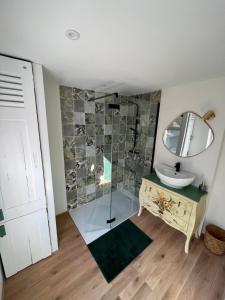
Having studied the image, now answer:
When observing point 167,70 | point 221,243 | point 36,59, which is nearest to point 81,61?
point 36,59

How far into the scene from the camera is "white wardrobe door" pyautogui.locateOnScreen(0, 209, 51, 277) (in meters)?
1.30

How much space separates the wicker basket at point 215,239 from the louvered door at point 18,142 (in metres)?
2.18

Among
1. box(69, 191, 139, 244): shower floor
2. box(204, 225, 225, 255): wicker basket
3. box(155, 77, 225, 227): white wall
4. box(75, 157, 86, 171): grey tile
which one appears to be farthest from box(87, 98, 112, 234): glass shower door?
box(204, 225, 225, 255): wicker basket

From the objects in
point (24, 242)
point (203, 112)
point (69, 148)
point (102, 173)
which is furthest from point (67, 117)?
point (203, 112)

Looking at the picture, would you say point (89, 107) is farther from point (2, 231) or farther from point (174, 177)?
point (2, 231)

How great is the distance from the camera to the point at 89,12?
653 millimetres

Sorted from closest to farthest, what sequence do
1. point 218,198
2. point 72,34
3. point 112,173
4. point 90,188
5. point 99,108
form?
point 72,34
point 218,198
point 99,108
point 90,188
point 112,173

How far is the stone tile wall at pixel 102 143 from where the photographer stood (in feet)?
6.98

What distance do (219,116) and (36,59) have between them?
206 cm

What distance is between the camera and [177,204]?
67.4 inches

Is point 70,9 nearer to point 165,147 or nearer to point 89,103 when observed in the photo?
point 89,103

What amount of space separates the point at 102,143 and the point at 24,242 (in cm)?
173

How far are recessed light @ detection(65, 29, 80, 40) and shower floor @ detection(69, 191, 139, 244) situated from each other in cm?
220

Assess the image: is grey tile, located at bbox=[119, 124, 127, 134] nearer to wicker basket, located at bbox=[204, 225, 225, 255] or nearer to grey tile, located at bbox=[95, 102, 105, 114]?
grey tile, located at bbox=[95, 102, 105, 114]
